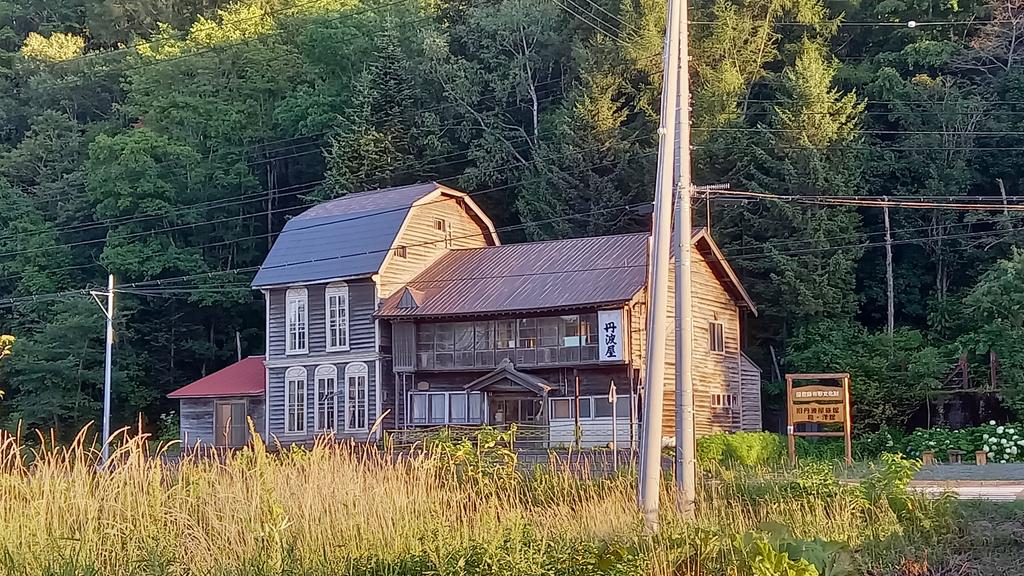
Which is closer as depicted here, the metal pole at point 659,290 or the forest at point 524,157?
the metal pole at point 659,290

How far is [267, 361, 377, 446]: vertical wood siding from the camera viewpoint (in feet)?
121

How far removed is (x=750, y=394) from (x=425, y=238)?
12.2 metres

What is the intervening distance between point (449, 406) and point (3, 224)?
31357 millimetres

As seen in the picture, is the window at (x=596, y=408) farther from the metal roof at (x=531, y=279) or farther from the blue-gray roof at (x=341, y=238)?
the blue-gray roof at (x=341, y=238)

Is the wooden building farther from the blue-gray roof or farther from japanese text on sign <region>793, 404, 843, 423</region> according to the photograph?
japanese text on sign <region>793, 404, 843, 423</region>

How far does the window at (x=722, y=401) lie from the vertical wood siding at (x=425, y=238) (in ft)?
34.4

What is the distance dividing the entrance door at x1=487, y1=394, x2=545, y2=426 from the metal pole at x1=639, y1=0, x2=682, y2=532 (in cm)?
2383

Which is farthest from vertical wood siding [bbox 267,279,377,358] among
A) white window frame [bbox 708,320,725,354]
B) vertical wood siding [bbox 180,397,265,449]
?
white window frame [bbox 708,320,725,354]

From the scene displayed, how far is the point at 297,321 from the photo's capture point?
39344 millimetres

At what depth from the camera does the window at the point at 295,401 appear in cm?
3862

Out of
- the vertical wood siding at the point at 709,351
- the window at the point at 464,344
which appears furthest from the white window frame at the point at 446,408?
the vertical wood siding at the point at 709,351

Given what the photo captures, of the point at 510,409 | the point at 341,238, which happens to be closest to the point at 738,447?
the point at 510,409

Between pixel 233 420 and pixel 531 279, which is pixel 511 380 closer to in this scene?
pixel 531 279

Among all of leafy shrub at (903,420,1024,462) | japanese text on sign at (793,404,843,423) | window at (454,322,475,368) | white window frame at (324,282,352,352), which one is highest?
white window frame at (324,282,352,352)
